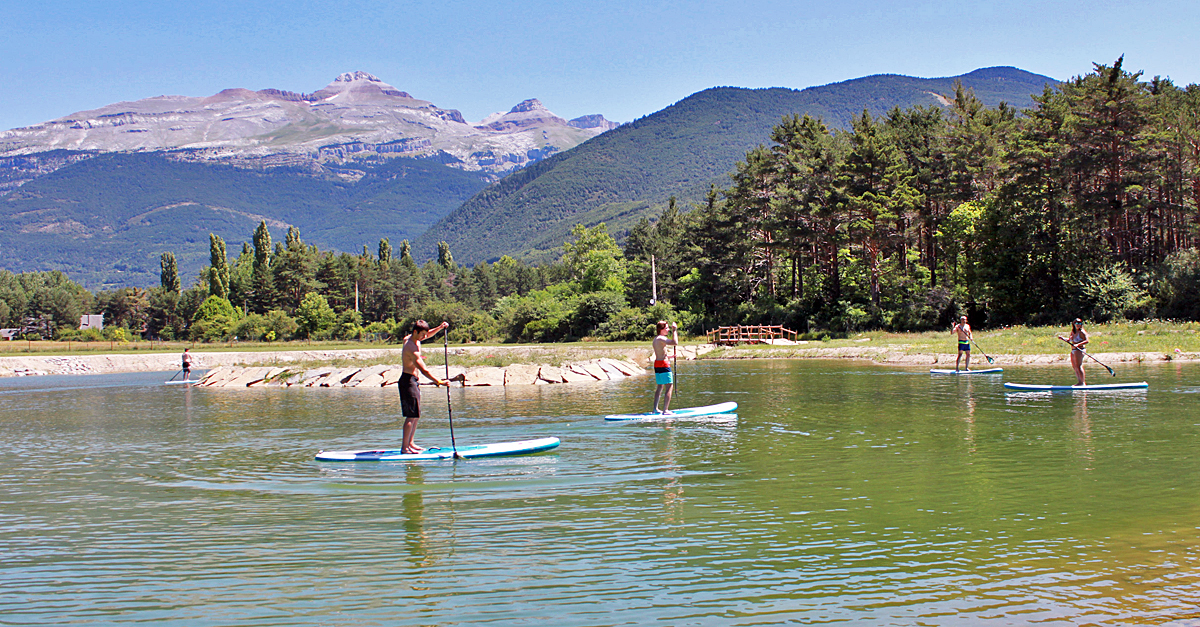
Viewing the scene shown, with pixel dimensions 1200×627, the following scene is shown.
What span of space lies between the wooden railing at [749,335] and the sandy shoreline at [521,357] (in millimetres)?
1757

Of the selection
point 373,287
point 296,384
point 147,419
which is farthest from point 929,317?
point 373,287

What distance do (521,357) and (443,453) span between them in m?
28.9

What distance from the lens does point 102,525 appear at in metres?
10.1

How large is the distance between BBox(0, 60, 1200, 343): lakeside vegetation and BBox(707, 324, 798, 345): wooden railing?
2022mm

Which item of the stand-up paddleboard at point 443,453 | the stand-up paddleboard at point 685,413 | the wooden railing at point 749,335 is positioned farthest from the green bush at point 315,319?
the stand-up paddleboard at point 443,453

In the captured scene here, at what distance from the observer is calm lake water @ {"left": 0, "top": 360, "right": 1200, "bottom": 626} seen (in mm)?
6898

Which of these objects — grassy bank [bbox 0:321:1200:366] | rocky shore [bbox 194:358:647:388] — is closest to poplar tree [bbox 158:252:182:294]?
grassy bank [bbox 0:321:1200:366]

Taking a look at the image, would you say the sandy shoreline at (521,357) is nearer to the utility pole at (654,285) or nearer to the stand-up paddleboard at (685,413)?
the stand-up paddleboard at (685,413)

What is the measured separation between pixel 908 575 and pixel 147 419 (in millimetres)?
22214

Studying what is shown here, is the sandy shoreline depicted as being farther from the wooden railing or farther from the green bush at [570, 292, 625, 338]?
the green bush at [570, 292, 625, 338]

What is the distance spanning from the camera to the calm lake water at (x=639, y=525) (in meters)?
6.90

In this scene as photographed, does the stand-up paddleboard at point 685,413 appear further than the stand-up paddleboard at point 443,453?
Yes

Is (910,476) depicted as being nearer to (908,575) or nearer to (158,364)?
(908,575)

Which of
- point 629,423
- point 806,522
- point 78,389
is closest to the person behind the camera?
point 806,522
